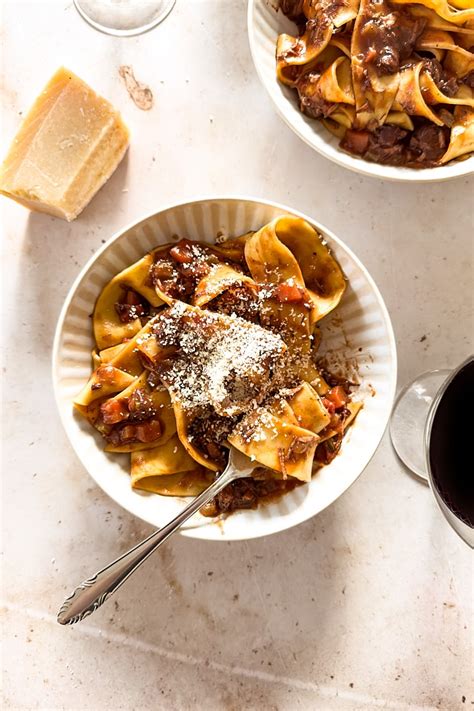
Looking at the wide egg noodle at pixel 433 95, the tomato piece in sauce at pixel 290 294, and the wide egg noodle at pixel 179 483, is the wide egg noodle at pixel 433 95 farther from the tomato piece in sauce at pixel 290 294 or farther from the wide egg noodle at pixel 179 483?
the wide egg noodle at pixel 179 483

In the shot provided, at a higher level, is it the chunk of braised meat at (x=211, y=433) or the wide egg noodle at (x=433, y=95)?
the wide egg noodle at (x=433, y=95)

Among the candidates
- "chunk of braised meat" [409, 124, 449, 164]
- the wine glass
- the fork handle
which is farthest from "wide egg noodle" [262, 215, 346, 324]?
the wine glass

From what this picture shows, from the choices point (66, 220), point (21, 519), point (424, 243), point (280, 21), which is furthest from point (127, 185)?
point (21, 519)

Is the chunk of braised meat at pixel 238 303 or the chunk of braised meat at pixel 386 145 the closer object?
the chunk of braised meat at pixel 238 303

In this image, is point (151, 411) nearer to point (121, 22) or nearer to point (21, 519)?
point (21, 519)

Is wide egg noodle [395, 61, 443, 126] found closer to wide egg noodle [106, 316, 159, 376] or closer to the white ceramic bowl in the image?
the white ceramic bowl

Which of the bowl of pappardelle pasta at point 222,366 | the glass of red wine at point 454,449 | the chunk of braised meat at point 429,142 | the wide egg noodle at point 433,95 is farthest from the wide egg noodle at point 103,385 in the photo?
the wide egg noodle at point 433,95

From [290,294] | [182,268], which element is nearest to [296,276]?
[290,294]
